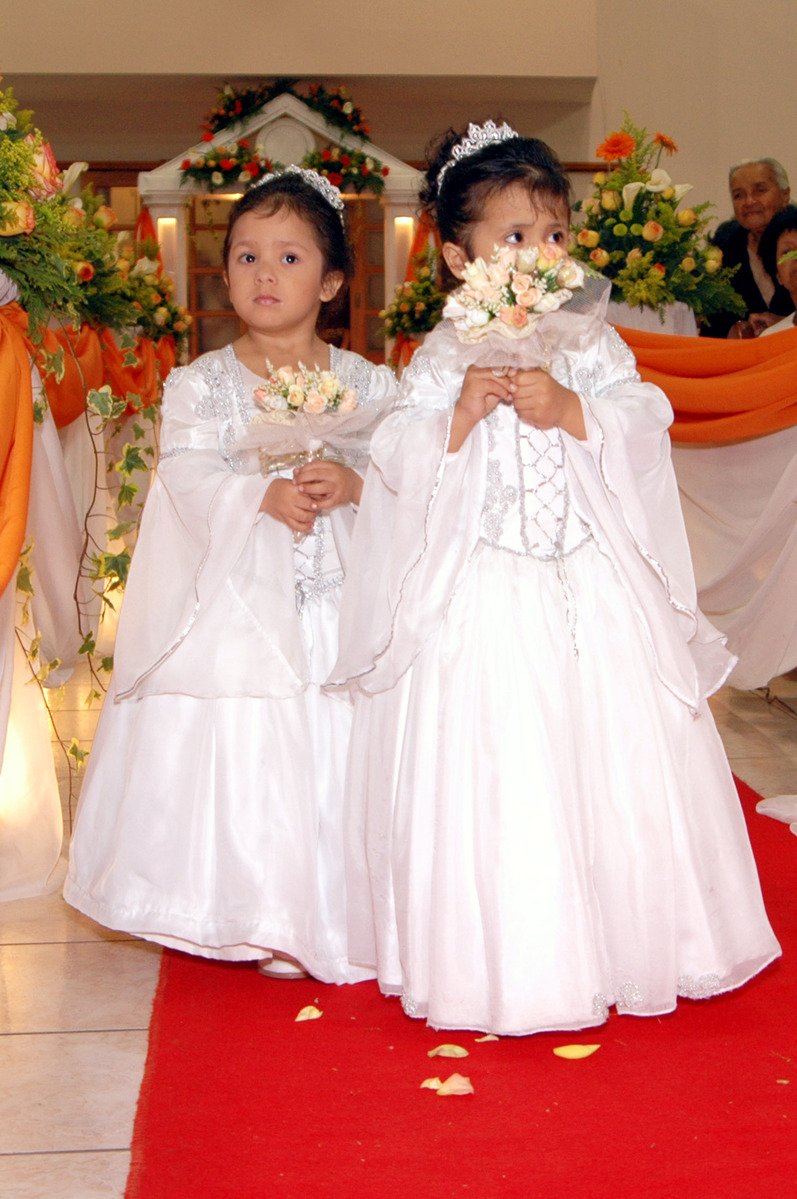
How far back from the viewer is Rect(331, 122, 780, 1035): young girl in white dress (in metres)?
2.77

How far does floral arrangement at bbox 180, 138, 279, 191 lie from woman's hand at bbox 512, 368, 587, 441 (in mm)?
10174

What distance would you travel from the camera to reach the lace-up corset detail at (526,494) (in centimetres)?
295

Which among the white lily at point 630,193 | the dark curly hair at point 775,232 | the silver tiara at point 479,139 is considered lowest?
the silver tiara at point 479,139

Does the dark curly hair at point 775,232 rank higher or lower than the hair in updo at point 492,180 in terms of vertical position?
higher

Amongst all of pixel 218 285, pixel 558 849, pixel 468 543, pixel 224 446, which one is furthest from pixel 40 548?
pixel 218 285

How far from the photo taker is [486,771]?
279cm

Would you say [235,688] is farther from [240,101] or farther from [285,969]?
[240,101]

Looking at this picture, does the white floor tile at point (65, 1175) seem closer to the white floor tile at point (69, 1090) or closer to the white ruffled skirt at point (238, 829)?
the white floor tile at point (69, 1090)

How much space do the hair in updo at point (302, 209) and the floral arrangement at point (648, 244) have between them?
126 inches

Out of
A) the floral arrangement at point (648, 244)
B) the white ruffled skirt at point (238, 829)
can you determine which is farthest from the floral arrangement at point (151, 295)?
the white ruffled skirt at point (238, 829)

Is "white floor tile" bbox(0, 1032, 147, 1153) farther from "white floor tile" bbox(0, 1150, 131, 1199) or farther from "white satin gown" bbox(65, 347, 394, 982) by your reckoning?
"white satin gown" bbox(65, 347, 394, 982)

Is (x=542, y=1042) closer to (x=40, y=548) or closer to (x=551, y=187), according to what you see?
(x=551, y=187)

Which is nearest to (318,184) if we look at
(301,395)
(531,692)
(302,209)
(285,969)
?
(302,209)

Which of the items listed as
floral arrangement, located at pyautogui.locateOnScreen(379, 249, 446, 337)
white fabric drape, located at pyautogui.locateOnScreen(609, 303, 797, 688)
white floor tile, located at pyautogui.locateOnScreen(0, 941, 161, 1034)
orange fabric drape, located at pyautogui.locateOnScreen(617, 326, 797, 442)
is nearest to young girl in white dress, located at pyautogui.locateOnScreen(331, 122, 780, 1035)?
white floor tile, located at pyautogui.locateOnScreen(0, 941, 161, 1034)
